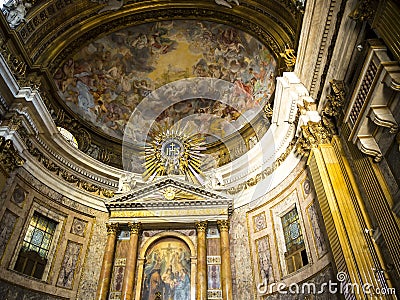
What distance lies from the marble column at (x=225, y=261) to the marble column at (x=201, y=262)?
2.12 feet

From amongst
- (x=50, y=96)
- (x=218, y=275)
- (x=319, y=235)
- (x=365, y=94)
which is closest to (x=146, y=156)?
(x=50, y=96)

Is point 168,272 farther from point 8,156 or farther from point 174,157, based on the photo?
point 8,156

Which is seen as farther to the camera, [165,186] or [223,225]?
[165,186]

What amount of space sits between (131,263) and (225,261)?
355cm

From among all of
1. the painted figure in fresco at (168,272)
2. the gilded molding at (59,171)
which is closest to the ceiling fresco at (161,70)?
the gilded molding at (59,171)

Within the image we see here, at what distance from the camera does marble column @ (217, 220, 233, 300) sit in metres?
11.1

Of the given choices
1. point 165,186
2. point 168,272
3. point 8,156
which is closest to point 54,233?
point 8,156

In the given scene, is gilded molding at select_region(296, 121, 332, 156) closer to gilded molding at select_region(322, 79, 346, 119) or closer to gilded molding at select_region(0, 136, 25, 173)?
gilded molding at select_region(322, 79, 346, 119)

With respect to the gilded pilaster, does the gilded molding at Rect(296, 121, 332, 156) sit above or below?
above

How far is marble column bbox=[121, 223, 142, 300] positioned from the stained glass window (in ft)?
9.41

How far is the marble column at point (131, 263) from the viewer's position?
11.1 meters

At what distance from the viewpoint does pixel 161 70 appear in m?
17.4

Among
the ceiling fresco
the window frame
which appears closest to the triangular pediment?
the window frame

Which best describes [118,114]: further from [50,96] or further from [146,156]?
[50,96]
